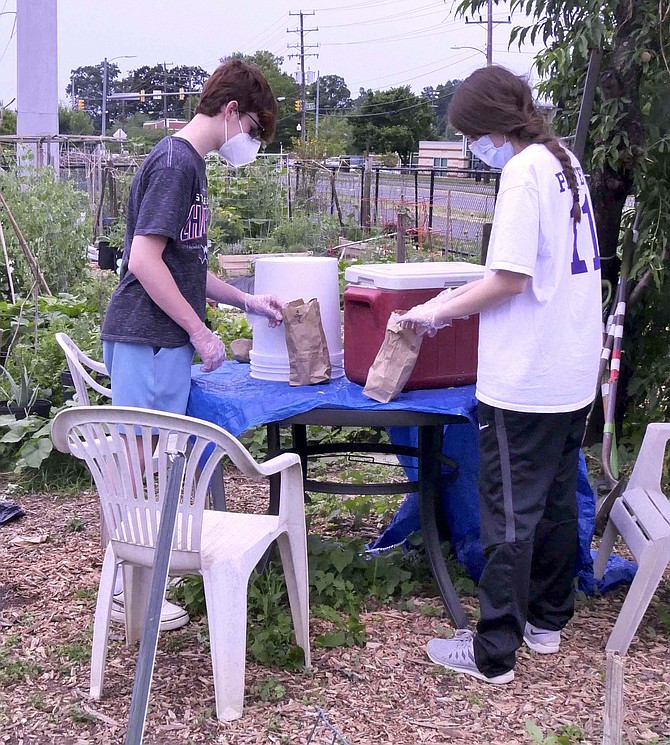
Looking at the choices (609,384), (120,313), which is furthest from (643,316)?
(120,313)

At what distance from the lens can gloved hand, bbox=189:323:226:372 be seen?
293 centimetres

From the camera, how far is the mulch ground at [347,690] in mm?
2646

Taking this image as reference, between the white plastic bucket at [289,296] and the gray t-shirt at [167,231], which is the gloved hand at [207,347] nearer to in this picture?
the gray t-shirt at [167,231]

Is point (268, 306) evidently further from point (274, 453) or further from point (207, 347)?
point (274, 453)

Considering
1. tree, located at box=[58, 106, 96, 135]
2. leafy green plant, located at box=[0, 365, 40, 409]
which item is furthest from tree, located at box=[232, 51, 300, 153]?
leafy green plant, located at box=[0, 365, 40, 409]

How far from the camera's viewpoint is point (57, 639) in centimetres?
321

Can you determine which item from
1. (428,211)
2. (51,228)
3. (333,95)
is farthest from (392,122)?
(51,228)

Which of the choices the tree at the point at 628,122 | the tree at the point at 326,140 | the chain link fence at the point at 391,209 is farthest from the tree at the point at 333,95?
the tree at the point at 628,122

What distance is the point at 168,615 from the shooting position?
3.22 metres

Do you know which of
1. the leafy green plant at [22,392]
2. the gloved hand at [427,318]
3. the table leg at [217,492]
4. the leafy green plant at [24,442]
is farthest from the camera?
the leafy green plant at [22,392]

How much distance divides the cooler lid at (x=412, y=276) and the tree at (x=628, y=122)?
1402 mm

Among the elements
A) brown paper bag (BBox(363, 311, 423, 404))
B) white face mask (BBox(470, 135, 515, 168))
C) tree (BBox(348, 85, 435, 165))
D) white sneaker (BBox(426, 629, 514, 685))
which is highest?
tree (BBox(348, 85, 435, 165))

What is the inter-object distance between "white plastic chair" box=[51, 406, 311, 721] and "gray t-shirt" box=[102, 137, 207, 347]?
37 cm

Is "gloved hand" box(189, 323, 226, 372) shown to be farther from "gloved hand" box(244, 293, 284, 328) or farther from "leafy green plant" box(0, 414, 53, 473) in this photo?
"leafy green plant" box(0, 414, 53, 473)
